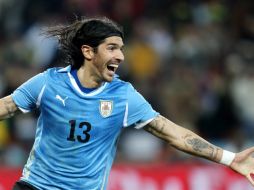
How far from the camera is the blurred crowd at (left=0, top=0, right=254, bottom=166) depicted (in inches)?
478

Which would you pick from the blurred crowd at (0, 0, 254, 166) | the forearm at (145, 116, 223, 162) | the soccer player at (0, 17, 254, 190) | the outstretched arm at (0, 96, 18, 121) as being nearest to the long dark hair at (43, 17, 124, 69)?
the soccer player at (0, 17, 254, 190)

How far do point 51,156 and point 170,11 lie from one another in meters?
8.31

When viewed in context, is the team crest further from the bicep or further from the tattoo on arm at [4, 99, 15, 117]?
the tattoo on arm at [4, 99, 15, 117]

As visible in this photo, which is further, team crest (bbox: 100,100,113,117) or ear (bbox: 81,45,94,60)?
ear (bbox: 81,45,94,60)

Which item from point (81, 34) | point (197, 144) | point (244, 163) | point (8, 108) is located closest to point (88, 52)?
point (81, 34)

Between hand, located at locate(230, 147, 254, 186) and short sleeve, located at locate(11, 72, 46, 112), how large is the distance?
1559 millimetres

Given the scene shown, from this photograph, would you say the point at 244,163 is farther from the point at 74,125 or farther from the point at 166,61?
the point at 166,61

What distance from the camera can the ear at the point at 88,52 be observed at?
23.0 ft

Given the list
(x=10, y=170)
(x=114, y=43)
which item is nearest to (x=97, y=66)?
(x=114, y=43)

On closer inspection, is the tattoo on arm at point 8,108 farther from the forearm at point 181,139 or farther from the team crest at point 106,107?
the forearm at point 181,139

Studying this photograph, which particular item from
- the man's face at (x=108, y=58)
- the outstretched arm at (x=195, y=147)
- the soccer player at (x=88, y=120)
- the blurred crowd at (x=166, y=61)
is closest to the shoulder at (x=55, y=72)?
→ the soccer player at (x=88, y=120)

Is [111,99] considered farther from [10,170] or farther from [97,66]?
[10,170]

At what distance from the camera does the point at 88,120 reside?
681cm

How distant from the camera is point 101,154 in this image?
271 inches
